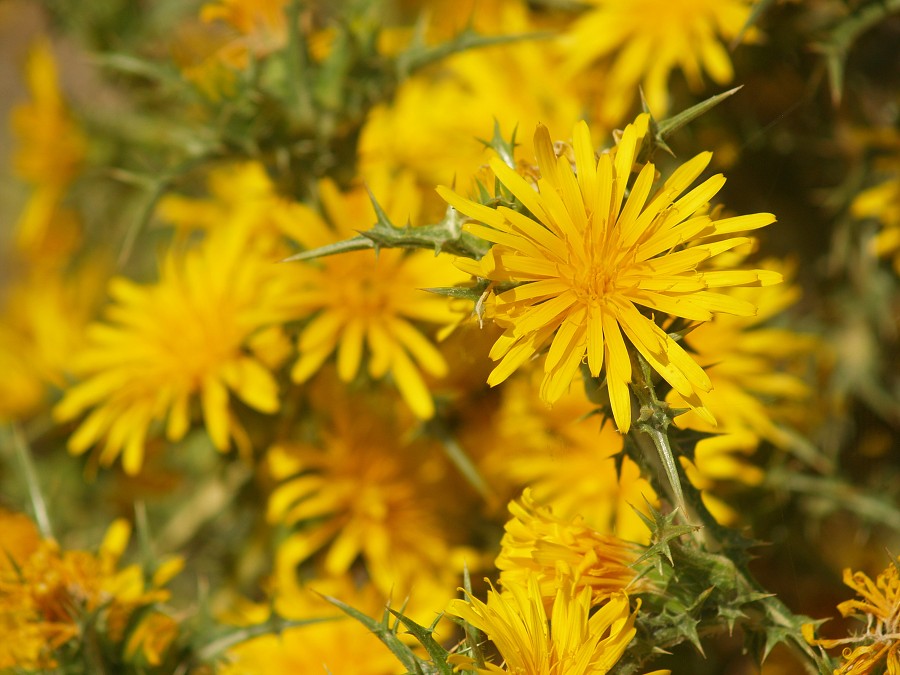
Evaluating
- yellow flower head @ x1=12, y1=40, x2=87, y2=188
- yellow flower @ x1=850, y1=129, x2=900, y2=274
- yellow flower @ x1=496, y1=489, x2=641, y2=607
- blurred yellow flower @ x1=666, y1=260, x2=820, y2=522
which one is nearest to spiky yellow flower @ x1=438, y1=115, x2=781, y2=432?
yellow flower @ x1=496, y1=489, x2=641, y2=607

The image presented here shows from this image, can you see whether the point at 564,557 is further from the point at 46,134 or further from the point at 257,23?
the point at 46,134

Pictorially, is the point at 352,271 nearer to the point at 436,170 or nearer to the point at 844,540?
the point at 436,170

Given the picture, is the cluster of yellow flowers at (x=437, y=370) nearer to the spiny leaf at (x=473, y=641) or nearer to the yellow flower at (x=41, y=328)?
the spiny leaf at (x=473, y=641)

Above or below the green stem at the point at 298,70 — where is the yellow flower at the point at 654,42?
above

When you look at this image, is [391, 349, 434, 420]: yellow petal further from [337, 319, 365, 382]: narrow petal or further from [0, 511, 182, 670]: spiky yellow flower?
[0, 511, 182, 670]: spiky yellow flower

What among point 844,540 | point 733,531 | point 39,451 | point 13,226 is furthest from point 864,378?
point 13,226

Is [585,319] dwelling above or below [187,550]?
above

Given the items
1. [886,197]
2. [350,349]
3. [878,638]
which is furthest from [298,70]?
[878,638]

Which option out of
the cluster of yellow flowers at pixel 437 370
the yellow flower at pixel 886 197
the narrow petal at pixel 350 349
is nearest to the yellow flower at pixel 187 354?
the cluster of yellow flowers at pixel 437 370
